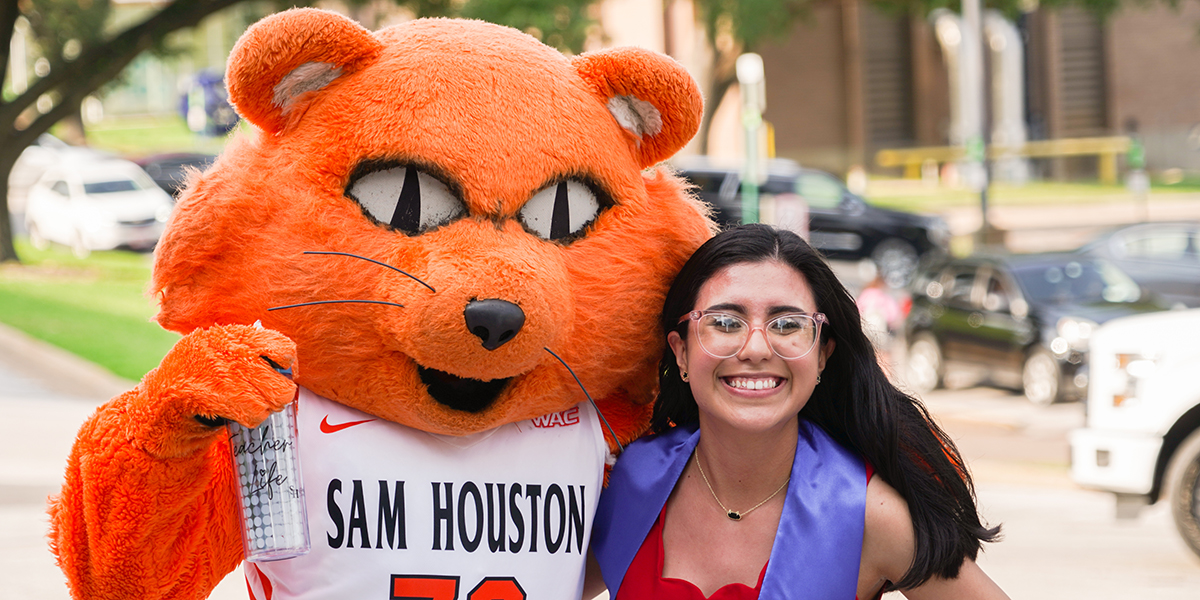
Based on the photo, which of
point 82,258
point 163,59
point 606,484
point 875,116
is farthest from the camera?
point 875,116

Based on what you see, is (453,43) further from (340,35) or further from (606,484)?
(606,484)

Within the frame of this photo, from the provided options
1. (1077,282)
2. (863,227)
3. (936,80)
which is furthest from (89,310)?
(936,80)

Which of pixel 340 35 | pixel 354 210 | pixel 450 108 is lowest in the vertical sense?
pixel 354 210

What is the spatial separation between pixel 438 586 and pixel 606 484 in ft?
1.57

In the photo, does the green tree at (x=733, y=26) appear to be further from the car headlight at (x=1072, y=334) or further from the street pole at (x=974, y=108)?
the car headlight at (x=1072, y=334)

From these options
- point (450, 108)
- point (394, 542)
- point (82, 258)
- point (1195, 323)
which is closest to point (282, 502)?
point (394, 542)

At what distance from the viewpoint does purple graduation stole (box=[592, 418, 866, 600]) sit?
2430 millimetres

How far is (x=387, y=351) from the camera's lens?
2.28 metres

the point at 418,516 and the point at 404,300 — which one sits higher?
the point at 404,300

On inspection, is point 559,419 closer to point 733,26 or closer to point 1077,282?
point 1077,282

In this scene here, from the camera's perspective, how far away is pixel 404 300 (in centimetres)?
217

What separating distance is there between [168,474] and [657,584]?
989 millimetres

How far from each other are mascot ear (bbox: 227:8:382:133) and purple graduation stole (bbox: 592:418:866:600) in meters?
0.99

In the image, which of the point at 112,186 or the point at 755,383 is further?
the point at 112,186
